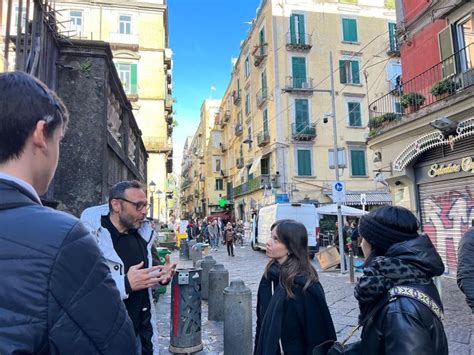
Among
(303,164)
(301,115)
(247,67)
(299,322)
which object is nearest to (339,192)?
(299,322)

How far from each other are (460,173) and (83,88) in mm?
9071

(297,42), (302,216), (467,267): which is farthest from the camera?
(297,42)

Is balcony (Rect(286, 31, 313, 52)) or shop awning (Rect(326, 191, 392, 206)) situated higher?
balcony (Rect(286, 31, 313, 52))

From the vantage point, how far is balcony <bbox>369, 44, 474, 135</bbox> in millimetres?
9094

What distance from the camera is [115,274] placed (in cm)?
253

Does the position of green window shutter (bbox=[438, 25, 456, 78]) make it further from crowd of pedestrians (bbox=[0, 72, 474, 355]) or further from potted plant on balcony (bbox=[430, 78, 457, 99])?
crowd of pedestrians (bbox=[0, 72, 474, 355])

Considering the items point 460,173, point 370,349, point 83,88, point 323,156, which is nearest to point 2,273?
point 370,349

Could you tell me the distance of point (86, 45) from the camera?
19.8 ft

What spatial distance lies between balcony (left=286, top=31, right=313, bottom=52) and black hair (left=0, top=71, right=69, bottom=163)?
29.0 meters

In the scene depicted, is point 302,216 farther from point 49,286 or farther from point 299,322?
point 49,286

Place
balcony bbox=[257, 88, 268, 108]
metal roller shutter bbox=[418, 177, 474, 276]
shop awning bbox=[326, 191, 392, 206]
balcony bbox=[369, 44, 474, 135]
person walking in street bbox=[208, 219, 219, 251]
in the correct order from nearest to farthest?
1. balcony bbox=[369, 44, 474, 135]
2. metal roller shutter bbox=[418, 177, 474, 276]
3. person walking in street bbox=[208, 219, 219, 251]
4. shop awning bbox=[326, 191, 392, 206]
5. balcony bbox=[257, 88, 268, 108]

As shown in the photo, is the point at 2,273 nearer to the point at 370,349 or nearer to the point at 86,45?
the point at 370,349

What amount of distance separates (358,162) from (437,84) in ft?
64.5

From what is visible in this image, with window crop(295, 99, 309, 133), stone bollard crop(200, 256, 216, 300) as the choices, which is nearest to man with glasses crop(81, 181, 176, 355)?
stone bollard crop(200, 256, 216, 300)
